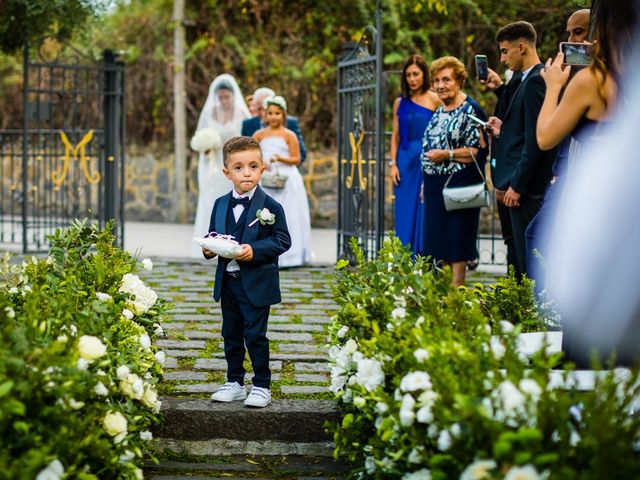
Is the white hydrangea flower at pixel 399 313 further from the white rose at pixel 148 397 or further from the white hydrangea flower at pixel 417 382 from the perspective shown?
the white rose at pixel 148 397

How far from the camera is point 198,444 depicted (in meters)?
4.76

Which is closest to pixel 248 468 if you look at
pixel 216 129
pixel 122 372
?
pixel 122 372

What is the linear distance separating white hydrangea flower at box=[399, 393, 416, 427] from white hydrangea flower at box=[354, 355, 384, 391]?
41 centimetres

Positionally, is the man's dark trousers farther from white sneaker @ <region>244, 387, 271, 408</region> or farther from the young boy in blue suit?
white sneaker @ <region>244, 387, 271, 408</region>

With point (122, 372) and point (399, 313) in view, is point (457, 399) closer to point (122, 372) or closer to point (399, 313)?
point (399, 313)

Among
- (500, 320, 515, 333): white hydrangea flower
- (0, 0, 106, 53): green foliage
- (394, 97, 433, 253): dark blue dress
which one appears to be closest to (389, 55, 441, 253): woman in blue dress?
(394, 97, 433, 253): dark blue dress

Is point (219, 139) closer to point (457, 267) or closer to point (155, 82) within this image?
point (457, 267)

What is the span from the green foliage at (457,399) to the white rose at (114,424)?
788mm

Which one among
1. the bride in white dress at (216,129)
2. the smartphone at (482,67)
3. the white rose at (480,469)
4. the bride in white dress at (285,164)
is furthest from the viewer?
the bride in white dress at (216,129)

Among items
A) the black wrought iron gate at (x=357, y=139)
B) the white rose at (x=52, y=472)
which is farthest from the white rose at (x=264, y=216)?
the black wrought iron gate at (x=357, y=139)

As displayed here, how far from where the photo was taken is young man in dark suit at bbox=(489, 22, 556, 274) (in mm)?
6570

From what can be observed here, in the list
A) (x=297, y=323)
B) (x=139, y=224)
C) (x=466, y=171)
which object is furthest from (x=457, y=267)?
(x=139, y=224)

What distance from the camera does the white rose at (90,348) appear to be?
11.6 feet

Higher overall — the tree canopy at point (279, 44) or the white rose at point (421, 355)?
the tree canopy at point (279, 44)
